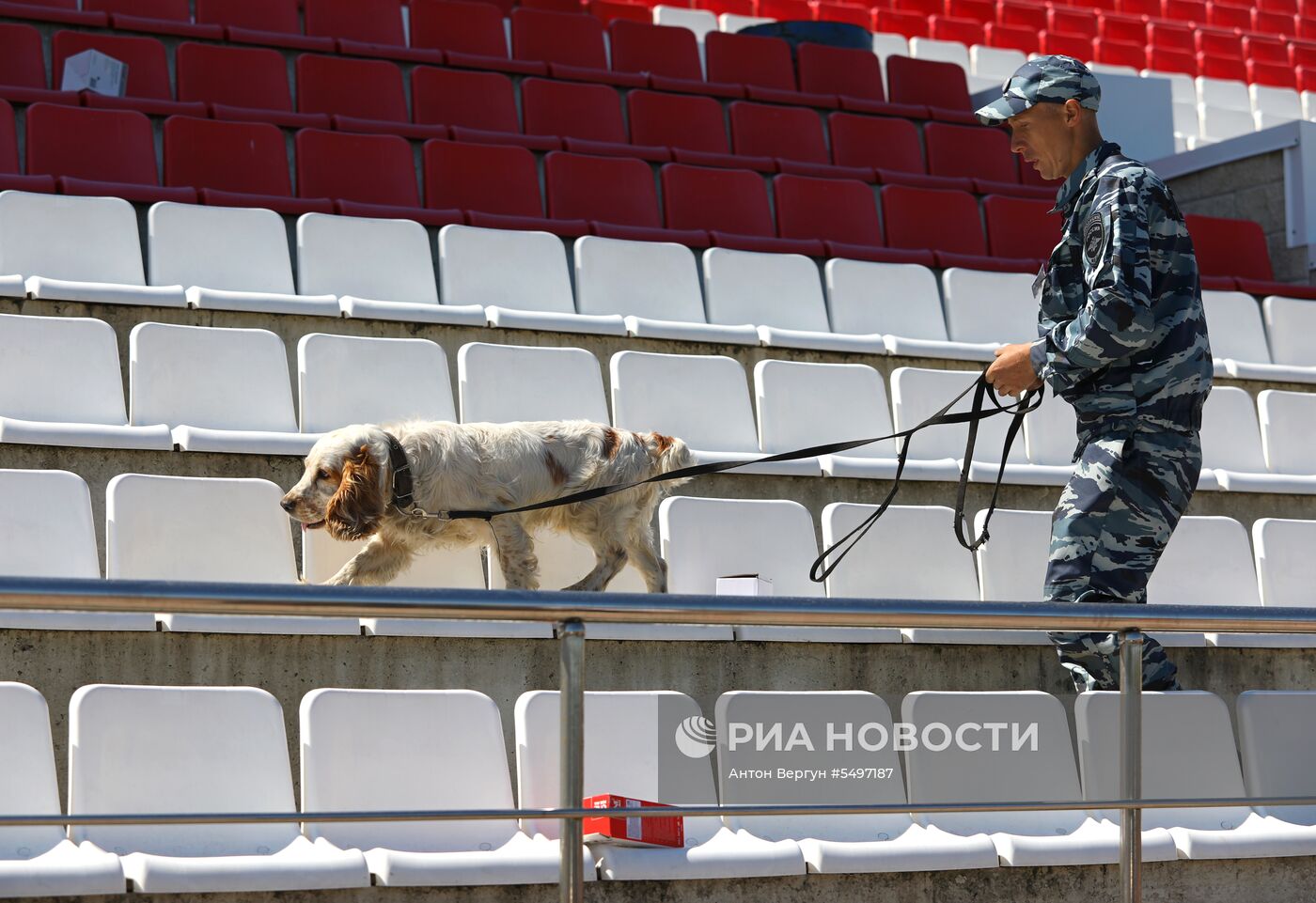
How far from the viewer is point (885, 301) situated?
5188 mm

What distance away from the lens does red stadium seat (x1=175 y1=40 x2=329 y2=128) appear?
588 centimetres

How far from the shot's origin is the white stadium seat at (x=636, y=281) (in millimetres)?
4824

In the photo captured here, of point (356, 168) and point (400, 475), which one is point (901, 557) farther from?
point (356, 168)

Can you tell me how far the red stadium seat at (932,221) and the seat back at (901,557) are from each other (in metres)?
2.71

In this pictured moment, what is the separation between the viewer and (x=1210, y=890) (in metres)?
2.84

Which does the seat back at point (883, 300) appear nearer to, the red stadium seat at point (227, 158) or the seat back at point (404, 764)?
the red stadium seat at point (227, 158)

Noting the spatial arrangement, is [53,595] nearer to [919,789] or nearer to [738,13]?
[919,789]

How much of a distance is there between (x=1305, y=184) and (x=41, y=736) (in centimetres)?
597

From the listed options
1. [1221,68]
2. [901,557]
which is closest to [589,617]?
[901,557]

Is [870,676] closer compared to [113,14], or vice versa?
[870,676]

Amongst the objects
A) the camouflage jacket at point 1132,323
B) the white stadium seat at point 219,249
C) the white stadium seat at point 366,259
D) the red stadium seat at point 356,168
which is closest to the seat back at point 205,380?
the white stadium seat at point 219,249

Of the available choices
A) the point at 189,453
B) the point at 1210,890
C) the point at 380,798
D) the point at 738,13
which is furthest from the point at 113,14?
the point at 1210,890

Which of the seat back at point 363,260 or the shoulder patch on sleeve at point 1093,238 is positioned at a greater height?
the seat back at point 363,260

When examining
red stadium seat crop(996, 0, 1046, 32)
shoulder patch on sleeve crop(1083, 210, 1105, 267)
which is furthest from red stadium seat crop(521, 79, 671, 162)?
red stadium seat crop(996, 0, 1046, 32)
